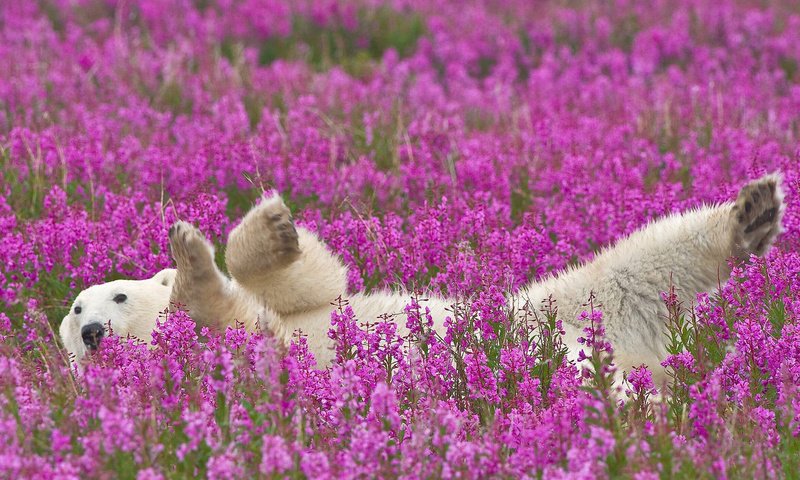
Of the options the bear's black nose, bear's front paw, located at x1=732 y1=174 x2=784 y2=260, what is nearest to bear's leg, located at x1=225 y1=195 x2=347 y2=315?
the bear's black nose

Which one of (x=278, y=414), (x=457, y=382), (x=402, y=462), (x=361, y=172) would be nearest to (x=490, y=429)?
(x=402, y=462)

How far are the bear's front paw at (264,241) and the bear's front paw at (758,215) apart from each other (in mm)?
1753

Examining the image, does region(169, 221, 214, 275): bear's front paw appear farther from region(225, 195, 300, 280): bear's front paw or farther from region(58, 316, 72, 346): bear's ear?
region(58, 316, 72, 346): bear's ear

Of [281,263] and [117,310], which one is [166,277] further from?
[281,263]

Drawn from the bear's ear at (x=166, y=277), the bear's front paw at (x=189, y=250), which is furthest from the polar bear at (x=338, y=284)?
the bear's ear at (x=166, y=277)

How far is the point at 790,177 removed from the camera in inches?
211

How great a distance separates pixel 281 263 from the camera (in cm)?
484

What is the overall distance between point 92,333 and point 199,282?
1.49 ft

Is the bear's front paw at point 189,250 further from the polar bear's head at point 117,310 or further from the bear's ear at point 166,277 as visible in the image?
the bear's ear at point 166,277

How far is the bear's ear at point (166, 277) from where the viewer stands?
5.06 metres

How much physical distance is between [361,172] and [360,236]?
1063mm

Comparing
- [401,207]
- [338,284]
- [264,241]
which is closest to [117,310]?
[264,241]

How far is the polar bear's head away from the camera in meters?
4.71

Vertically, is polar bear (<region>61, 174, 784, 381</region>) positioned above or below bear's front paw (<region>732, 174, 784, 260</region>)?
below
